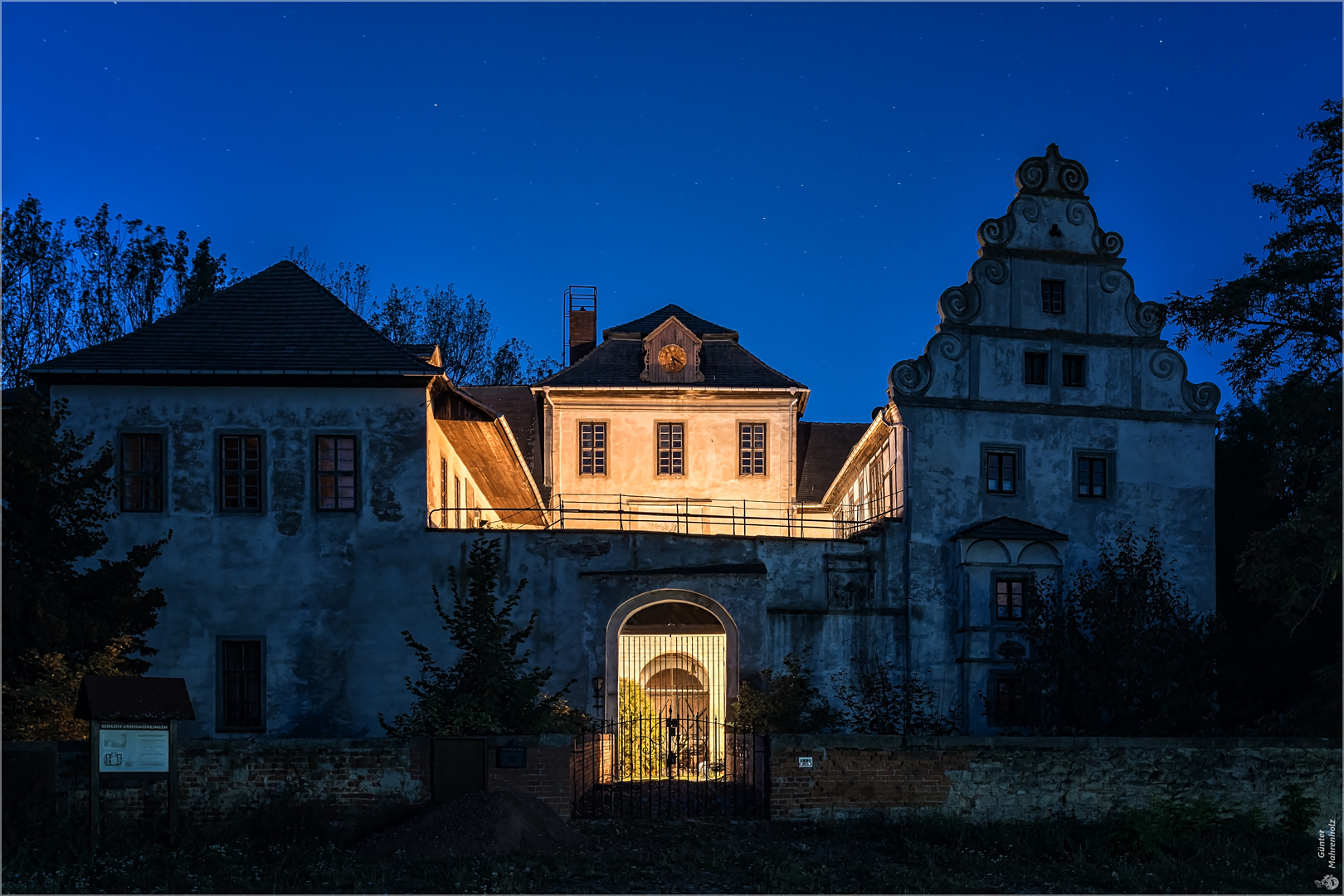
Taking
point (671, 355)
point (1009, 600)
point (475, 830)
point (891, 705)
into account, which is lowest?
point (475, 830)

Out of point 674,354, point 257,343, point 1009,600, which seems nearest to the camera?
point 257,343

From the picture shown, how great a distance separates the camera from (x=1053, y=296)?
30.9m

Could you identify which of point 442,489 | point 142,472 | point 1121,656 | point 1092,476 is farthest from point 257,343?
point 1092,476

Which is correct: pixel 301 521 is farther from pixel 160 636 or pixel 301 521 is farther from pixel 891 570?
pixel 891 570

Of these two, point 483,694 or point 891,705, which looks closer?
→ point 483,694

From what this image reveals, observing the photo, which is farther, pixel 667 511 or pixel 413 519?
pixel 667 511

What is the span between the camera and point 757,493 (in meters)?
39.8

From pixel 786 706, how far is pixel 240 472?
1138cm

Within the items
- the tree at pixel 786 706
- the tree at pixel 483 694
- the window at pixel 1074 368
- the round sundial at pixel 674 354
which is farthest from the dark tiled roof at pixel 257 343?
the window at pixel 1074 368

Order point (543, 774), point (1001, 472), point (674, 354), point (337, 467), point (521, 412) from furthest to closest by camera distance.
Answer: point (521, 412), point (674, 354), point (1001, 472), point (337, 467), point (543, 774)

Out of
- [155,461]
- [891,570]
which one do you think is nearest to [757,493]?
[891,570]

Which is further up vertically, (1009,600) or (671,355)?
(671,355)

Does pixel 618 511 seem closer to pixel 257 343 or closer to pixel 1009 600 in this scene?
pixel 257 343

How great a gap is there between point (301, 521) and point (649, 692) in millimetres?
12405
